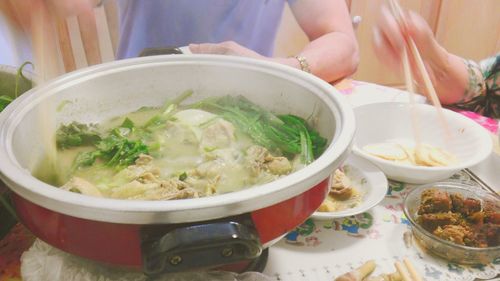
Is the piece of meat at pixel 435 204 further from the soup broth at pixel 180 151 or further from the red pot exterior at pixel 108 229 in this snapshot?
the red pot exterior at pixel 108 229

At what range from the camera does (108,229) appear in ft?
1.65

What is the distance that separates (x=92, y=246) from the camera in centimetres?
53

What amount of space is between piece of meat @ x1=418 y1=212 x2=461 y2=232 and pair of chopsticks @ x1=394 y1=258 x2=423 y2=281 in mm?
106

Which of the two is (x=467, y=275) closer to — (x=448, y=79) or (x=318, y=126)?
(x=318, y=126)

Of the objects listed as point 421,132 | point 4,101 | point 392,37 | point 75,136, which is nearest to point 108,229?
point 75,136

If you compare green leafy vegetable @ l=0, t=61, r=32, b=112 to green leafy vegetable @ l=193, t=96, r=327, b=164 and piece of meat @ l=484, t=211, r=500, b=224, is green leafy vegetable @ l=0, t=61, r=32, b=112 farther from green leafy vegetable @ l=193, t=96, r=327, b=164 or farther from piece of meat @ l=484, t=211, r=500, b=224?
piece of meat @ l=484, t=211, r=500, b=224

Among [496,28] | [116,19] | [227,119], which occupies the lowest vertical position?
[496,28]

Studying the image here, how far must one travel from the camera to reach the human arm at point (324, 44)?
4.47 feet

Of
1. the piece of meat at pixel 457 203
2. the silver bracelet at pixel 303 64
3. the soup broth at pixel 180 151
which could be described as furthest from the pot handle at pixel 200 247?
the silver bracelet at pixel 303 64

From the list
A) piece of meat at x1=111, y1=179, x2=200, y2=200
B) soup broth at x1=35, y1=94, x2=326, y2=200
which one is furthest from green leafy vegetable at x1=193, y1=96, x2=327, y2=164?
piece of meat at x1=111, y1=179, x2=200, y2=200

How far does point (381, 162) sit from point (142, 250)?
0.62 metres

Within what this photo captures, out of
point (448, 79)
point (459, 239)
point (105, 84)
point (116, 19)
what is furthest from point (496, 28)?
point (105, 84)

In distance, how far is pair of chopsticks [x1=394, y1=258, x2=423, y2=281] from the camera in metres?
0.70

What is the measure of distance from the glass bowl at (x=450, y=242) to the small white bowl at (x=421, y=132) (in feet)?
0.20
